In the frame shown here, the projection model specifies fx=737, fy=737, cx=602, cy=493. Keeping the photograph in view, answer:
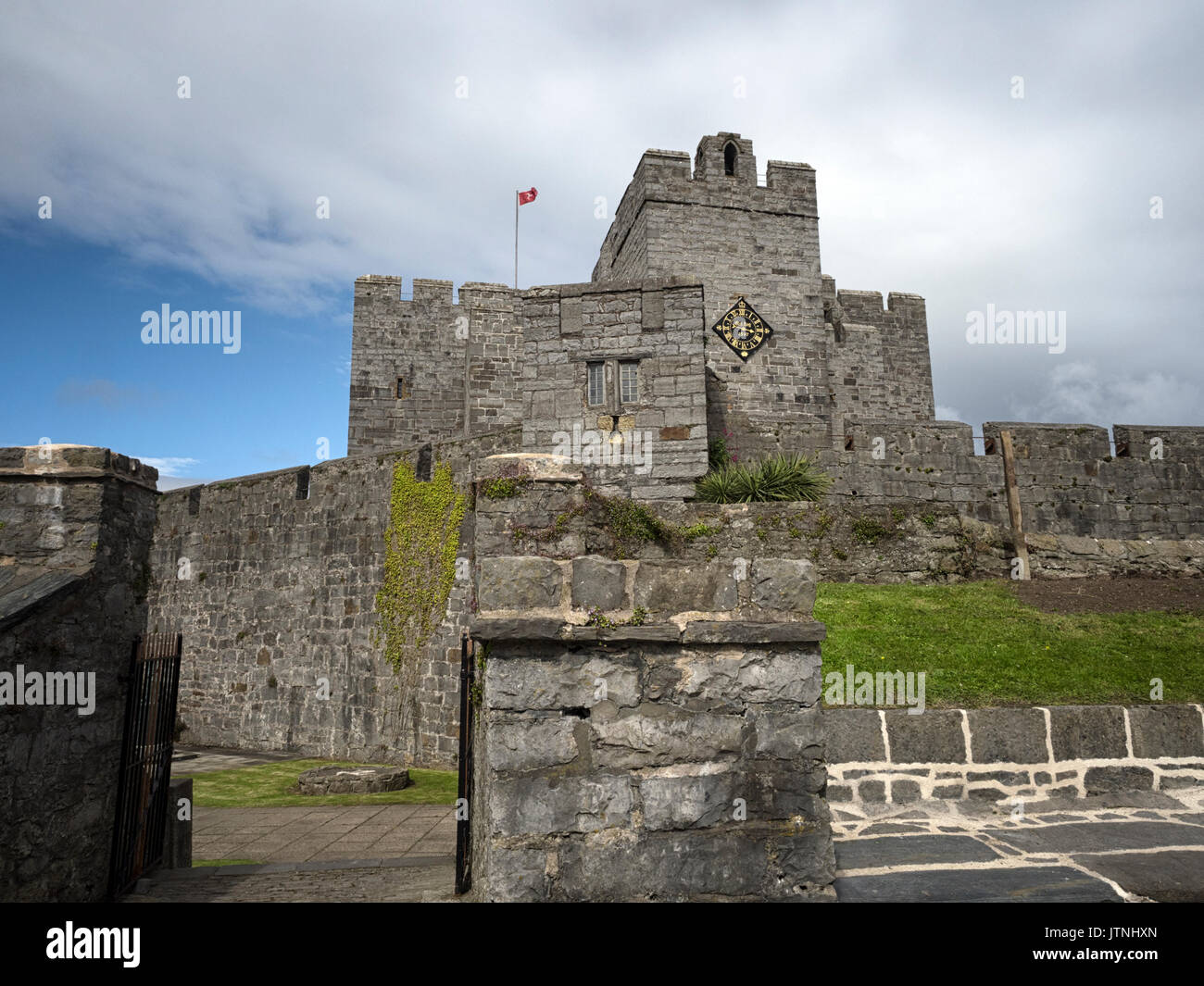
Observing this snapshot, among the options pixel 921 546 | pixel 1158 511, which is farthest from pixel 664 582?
pixel 1158 511

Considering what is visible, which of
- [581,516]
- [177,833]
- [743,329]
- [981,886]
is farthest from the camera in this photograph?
[743,329]

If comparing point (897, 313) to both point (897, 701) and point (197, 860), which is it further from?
point (197, 860)

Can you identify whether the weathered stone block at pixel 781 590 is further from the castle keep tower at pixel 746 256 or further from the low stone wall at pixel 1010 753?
the castle keep tower at pixel 746 256

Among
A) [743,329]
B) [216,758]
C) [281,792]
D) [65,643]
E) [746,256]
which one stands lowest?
[216,758]

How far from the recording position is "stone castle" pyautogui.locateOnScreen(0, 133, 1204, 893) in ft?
11.4

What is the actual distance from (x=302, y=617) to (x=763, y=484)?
8.92m

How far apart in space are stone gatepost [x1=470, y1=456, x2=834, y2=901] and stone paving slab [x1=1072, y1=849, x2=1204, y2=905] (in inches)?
72.3

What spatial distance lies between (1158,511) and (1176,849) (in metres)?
10.9

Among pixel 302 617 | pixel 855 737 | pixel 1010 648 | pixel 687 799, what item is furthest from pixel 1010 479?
pixel 302 617

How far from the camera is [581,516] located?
3730 mm

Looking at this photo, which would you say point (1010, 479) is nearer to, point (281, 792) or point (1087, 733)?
point (1087, 733)

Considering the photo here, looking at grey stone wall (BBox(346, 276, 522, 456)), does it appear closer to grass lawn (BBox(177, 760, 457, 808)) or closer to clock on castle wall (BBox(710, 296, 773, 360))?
clock on castle wall (BBox(710, 296, 773, 360))
